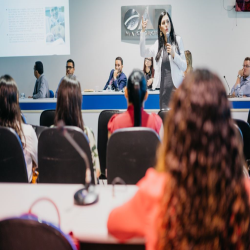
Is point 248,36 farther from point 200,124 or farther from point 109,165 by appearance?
point 200,124

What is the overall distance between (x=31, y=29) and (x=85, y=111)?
2672mm

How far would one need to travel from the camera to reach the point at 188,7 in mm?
5980

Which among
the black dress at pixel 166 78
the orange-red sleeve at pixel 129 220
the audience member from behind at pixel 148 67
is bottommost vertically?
the orange-red sleeve at pixel 129 220

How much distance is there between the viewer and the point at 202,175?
66 centimetres

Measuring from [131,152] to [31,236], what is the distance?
901 millimetres

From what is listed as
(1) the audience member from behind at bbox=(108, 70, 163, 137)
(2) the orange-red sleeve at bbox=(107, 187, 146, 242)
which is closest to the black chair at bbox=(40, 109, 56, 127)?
(1) the audience member from behind at bbox=(108, 70, 163, 137)

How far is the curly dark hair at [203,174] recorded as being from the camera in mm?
652

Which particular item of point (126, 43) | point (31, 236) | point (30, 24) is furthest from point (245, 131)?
point (30, 24)

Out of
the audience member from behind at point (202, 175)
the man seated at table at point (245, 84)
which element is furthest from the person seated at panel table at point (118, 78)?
the audience member from behind at point (202, 175)

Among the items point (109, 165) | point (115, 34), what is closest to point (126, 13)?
point (115, 34)

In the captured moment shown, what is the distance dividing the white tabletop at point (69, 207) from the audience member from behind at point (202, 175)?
0.87ft

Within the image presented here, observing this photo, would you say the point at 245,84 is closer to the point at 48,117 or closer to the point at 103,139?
the point at 103,139

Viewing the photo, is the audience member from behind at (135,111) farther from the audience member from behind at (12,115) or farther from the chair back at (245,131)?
the chair back at (245,131)

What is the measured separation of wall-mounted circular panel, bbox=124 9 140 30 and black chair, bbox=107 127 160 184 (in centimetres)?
505
